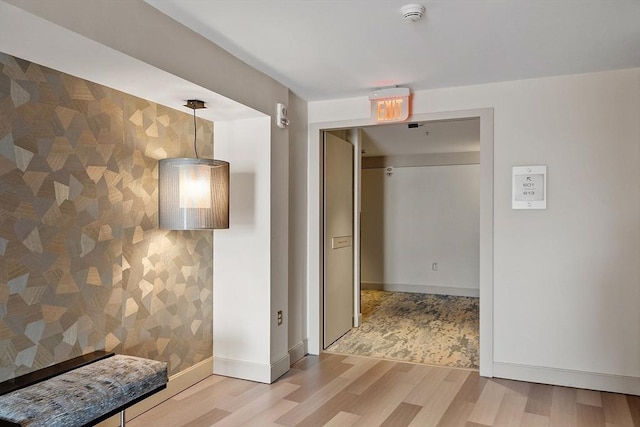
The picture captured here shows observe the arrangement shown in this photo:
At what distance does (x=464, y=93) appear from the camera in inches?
141

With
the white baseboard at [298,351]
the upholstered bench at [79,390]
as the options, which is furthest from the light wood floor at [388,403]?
the upholstered bench at [79,390]

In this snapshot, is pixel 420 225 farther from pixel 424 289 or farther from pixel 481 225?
pixel 481 225

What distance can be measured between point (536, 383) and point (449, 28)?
2696 millimetres

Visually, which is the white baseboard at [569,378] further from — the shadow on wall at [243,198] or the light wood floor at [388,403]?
the shadow on wall at [243,198]

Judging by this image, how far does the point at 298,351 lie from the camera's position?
12.8 ft

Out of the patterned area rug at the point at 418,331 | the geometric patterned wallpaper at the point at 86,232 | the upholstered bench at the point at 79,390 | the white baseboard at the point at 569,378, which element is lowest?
the patterned area rug at the point at 418,331

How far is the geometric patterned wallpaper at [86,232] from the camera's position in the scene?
202 cm

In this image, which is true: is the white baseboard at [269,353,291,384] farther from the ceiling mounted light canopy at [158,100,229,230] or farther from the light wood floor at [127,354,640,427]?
the ceiling mounted light canopy at [158,100,229,230]

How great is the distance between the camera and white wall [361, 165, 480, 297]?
276 inches

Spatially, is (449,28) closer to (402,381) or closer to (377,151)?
(402,381)

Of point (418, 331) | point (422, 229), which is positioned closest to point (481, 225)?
point (418, 331)

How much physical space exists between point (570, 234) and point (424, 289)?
162 inches

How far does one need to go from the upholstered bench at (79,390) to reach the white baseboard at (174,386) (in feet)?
1.33

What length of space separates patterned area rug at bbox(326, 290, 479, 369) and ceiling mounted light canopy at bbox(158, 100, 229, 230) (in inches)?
82.4
